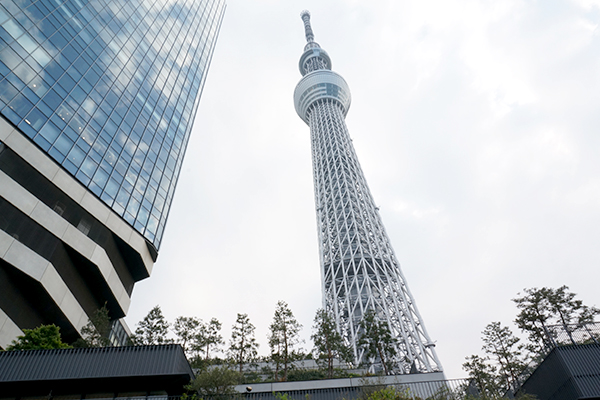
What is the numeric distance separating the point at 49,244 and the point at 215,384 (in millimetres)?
21171

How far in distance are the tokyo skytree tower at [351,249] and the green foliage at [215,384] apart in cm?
2719

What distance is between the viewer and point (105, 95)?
135ft

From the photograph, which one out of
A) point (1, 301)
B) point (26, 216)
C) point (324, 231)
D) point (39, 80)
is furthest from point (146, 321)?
point (324, 231)

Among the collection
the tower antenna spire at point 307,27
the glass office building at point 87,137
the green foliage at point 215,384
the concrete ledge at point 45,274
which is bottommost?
the green foliage at point 215,384

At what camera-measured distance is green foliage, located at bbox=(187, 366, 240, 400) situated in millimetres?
17438

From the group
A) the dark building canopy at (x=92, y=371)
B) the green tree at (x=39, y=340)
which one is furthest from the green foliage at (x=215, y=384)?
the green tree at (x=39, y=340)

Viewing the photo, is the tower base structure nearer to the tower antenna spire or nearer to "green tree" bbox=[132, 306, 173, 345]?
"green tree" bbox=[132, 306, 173, 345]

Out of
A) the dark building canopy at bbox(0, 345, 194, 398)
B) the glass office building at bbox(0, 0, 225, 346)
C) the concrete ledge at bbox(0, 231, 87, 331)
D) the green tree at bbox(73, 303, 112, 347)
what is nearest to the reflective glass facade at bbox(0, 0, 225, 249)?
the glass office building at bbox(0, 0, 225, 346)

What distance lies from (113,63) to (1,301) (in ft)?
93.1

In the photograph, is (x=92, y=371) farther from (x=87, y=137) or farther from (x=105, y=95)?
(x=105, y=95)

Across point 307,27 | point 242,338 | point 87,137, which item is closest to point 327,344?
point 242,338

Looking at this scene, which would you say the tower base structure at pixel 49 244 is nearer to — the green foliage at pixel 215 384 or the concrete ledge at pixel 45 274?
the concrete ledge at pixel 45 274

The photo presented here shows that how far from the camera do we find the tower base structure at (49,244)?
28547 millimetres

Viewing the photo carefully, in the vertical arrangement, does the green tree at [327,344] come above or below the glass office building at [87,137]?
below
